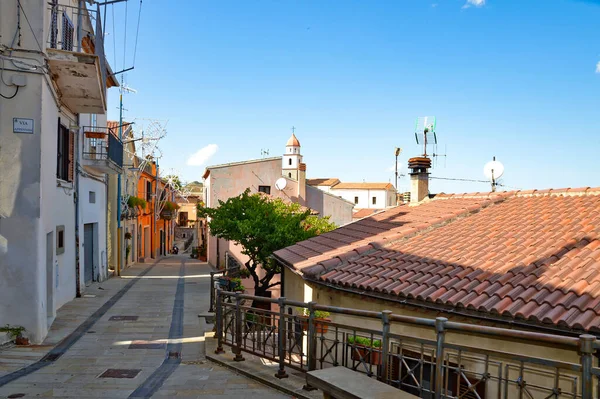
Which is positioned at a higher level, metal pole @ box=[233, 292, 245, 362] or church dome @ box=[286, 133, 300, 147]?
church dome @ box=[286, 133, 300, 147]

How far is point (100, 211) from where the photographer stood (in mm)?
18047

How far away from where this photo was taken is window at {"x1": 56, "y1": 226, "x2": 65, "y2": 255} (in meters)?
12.0

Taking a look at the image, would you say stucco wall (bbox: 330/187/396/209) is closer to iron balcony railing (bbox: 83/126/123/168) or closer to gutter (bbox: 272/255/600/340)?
iron balcony railing (bbox: 83/126/123/168)

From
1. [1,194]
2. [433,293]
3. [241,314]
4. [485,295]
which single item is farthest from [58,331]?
[485,295]

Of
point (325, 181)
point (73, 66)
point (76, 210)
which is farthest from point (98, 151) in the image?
point (325, 181)

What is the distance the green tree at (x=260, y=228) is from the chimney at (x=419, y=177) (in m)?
4.05

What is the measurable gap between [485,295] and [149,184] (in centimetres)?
3234

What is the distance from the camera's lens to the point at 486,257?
7145mm

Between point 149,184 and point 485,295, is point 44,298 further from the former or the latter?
point 149,184

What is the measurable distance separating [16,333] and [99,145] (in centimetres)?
881

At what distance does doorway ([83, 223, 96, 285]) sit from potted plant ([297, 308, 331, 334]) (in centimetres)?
951

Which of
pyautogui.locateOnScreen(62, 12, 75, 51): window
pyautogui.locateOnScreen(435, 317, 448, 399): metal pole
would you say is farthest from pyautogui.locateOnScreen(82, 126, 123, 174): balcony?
pyautogui.locateOnScreen(435, 317, 448, 399): metal pole

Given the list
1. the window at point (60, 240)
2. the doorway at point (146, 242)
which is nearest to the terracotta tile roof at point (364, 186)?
the doorway at point (146, 242)

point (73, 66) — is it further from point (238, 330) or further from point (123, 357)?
point (238, 330)
